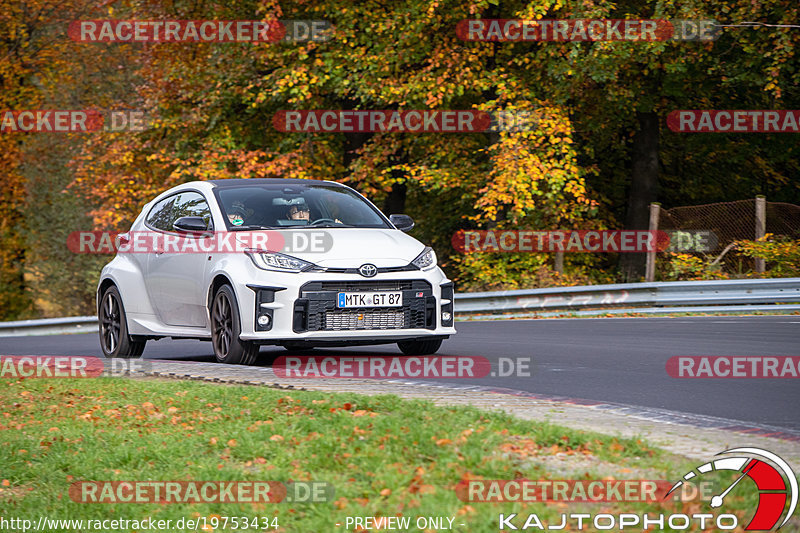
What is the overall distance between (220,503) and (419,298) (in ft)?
18.3

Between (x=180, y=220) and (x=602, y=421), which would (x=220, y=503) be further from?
(x=180, y=220)

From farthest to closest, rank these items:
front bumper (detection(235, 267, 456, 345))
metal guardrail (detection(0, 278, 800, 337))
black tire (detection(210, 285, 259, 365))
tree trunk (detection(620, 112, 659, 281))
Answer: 1. tree trunk (detection(620, 112, 659, 281))
2. metal guardrail (detection(0, 278, 800, 337))
3. black tire (detection(210, 285, 259, 365))
4. front bumper (detection(235, 267, 456, 345))

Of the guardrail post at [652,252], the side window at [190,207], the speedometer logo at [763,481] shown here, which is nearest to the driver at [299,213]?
the side window at [190,207]

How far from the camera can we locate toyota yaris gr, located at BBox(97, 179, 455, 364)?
34.9 feet

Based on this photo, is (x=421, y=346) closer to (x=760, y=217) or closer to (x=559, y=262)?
(x=760, y=217)

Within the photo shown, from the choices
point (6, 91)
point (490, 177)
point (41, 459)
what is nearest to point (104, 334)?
point (41, 459)

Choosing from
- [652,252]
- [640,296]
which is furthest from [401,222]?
[652,252]

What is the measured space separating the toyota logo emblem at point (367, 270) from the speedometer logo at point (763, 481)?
17.1 feet

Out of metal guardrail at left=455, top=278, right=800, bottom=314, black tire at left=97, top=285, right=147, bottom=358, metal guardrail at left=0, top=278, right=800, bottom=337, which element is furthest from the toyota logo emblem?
metal guardrail at left=455, top=278, right=800, bottom=314

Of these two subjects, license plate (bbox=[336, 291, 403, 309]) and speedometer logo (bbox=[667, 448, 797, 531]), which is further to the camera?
license plate (bbox=[336, 291, 403, 309])

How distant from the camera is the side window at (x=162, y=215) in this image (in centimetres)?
1259

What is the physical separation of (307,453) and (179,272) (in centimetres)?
583

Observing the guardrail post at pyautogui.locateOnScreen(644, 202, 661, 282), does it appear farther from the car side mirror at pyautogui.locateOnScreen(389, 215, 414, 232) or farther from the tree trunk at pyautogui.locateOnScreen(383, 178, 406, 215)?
the tree trunk at pyautogui.locateOnScreen(383, 178, 406, 215)

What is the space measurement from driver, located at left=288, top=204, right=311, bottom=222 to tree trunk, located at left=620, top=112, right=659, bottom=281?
57.3 feet
